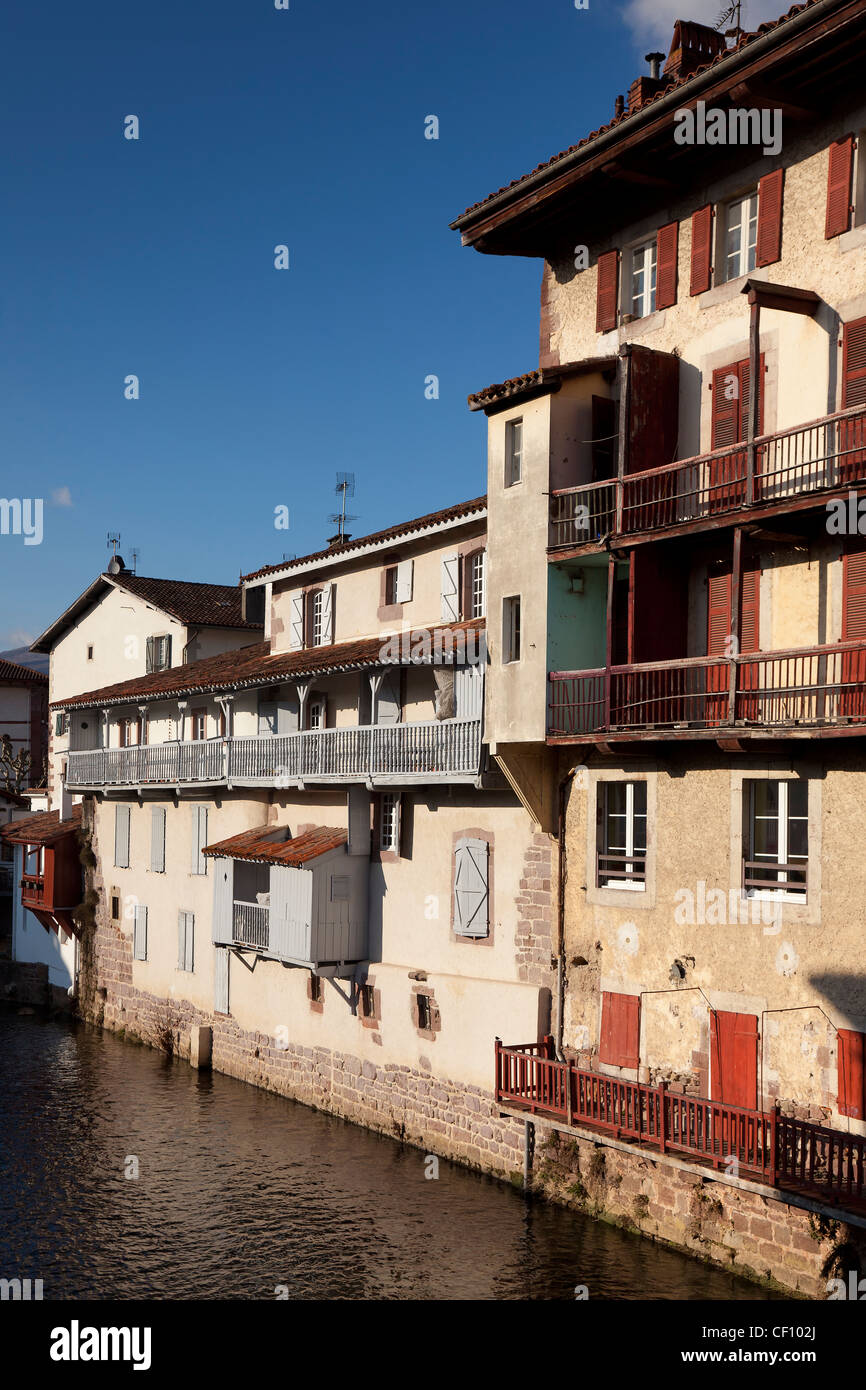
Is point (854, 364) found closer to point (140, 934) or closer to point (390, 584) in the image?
point (390, 584)

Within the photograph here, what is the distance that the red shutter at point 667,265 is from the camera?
21891 mm

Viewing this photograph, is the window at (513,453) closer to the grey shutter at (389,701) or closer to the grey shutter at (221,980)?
the grey shutter at (389,701)

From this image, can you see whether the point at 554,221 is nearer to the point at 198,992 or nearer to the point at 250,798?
the point at 250,798

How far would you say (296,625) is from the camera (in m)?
35.9

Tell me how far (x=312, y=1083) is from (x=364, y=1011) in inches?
116

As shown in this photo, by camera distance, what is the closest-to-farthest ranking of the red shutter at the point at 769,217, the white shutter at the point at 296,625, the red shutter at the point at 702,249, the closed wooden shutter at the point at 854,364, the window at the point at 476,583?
1. the closed wooden shutter at the point at 854,364
2. the red shutter at the point at 769,217
3. the red shutter at the point at 702,249
4. the window at the point at 476,583
5. the white shutter at the point at 296,625

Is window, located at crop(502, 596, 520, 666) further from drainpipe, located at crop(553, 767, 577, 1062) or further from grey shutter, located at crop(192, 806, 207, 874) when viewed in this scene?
grey shutter, located at crop(192, 806, 207, 874)

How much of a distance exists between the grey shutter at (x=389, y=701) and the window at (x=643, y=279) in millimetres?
9984

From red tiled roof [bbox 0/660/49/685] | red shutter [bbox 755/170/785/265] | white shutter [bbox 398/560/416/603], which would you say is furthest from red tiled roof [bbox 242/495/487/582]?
red tiled roof [bbox 0/660/49/685]

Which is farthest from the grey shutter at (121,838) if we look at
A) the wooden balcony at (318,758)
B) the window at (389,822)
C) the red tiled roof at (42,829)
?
the window at (389,822)

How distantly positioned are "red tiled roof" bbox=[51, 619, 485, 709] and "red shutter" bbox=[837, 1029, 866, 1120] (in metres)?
10.8

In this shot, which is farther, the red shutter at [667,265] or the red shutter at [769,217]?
the red shutter at [667,265]

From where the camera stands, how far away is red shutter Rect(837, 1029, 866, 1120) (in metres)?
18.0
